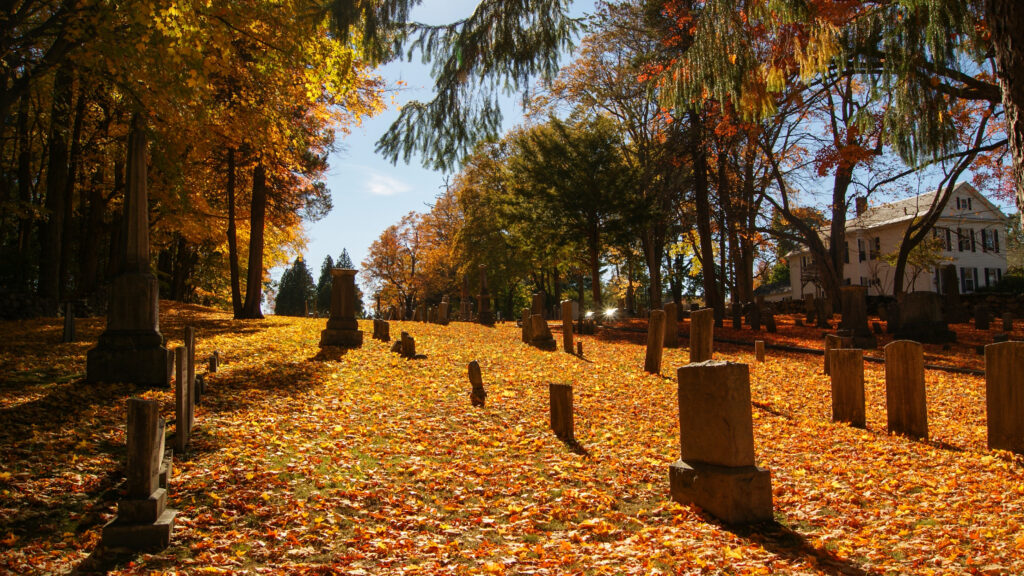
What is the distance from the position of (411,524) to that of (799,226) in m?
21.8

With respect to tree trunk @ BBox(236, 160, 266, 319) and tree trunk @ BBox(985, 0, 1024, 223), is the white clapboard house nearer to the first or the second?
tree trunk @ BBox(236, 160, 266, 319)

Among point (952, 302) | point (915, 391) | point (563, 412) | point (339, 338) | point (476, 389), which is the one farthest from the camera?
point (952, 302)

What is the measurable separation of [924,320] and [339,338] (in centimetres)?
1557

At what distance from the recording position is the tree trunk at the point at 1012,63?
4727 mm

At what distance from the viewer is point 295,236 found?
28.2m

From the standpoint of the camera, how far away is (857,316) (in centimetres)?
1599

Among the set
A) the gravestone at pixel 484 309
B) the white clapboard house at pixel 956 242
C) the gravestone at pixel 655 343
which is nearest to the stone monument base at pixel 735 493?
the gravestone at pixel 655 343

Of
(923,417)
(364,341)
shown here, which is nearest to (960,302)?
(923,417)

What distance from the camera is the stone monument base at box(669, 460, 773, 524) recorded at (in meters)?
4.73

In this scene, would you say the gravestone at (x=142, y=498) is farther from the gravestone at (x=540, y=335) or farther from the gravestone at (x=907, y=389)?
the gravestone at (x=540, y=335)

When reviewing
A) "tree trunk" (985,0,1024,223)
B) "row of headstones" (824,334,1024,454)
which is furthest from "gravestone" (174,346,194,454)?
"row of headstones" (824,334,1024,454)

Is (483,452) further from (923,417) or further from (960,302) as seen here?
(960,302)

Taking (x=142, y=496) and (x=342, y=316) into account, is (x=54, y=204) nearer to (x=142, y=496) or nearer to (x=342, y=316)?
(x=342, y=316)

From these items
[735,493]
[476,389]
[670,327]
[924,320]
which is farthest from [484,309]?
[735,493]
